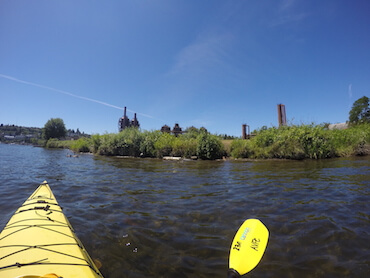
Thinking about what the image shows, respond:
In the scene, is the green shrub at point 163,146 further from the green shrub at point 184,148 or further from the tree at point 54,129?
the tree at point 54,129

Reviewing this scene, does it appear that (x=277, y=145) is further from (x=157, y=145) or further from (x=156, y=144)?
(x=156, y=144)

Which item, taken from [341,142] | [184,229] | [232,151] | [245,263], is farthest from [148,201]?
[341,142]

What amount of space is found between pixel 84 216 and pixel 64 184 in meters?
4.61

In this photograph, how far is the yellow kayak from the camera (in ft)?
6.93

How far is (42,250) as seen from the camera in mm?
2541

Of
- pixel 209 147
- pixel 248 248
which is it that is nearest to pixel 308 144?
pixel 209 147

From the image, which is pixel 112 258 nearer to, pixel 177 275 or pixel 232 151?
pixel 177 275

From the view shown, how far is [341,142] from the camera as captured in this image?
52.7 feet

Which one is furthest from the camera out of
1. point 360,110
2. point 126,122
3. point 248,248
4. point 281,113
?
point 126,122

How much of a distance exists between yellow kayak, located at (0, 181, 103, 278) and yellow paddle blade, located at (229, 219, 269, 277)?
5.52 ft

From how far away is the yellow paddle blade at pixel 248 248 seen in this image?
2.17 meters

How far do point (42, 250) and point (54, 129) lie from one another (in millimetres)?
77799

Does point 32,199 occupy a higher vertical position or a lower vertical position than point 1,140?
lower

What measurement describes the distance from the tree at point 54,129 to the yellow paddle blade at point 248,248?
79.3 meters
